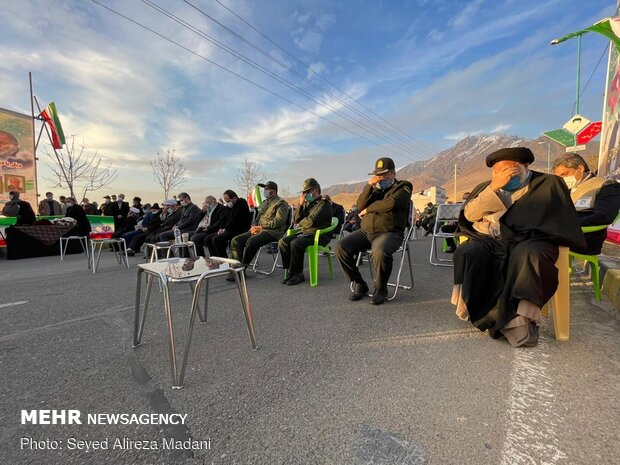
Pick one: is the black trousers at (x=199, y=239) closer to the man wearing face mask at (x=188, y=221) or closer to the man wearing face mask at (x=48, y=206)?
the man wearing face mask at (x=188, y=221)

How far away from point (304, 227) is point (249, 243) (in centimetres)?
96

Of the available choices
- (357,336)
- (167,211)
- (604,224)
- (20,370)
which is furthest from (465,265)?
(167,211)

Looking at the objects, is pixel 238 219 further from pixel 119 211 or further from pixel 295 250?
pixel 119 211

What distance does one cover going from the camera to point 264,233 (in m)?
5.26

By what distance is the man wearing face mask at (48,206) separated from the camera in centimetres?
→ 1161

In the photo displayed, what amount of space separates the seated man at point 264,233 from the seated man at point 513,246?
3146 millimetres

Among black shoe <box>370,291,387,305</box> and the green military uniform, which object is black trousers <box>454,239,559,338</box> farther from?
the green military uniform

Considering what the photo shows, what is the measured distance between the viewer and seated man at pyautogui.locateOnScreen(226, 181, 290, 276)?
5.12 meters

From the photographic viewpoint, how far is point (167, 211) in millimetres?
8742

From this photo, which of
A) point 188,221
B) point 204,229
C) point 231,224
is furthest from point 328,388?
point 188,221

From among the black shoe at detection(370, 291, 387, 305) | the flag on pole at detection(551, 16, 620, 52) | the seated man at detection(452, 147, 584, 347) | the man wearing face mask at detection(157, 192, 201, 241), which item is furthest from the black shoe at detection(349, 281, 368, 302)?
the flag on pole at detection(551, 16, 620, 52)

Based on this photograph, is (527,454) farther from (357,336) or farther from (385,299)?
(385,299)

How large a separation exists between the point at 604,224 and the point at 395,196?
204cm

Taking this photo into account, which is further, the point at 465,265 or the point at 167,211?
the point at 167,211
